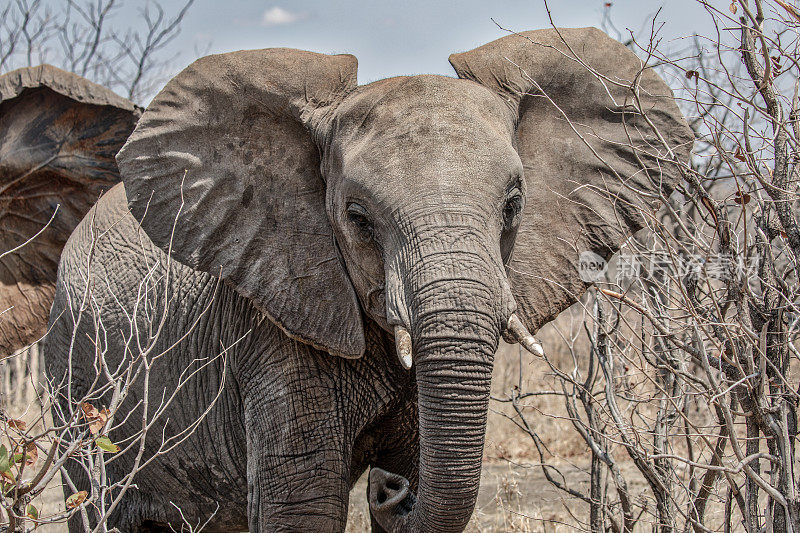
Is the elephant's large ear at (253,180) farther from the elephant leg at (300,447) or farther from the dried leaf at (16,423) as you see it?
the dried leaf at (16,423)

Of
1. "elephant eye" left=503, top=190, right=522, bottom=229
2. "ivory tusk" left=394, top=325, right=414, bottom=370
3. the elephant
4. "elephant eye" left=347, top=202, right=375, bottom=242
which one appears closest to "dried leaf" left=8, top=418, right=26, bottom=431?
the elephant

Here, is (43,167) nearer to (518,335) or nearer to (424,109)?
(424,109)

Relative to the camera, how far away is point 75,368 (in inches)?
192

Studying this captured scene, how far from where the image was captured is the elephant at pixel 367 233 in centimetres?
305

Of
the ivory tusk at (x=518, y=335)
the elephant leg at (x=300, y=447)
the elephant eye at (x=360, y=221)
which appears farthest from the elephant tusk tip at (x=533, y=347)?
the elephant leg at (x=300, y=447)

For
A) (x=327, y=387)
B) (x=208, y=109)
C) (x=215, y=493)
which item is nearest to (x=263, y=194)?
(x=208, y=109)

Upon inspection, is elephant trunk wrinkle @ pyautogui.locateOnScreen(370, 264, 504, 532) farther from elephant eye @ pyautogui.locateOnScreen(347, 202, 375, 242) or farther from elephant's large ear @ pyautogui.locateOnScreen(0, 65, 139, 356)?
elephant's large ear @ pyautogui.locateOnScreen(0, 65, 139, 356)

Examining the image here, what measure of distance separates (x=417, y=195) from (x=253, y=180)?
35.7 inches

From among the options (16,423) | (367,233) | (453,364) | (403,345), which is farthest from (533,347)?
(16,423)

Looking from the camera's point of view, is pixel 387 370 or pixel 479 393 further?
pixel 387 370

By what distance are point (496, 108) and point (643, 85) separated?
84 centimetres

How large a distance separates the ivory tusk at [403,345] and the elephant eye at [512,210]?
23.8 inches

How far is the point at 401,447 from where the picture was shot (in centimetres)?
408

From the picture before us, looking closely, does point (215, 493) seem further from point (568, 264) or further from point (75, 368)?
point (568, 264)
